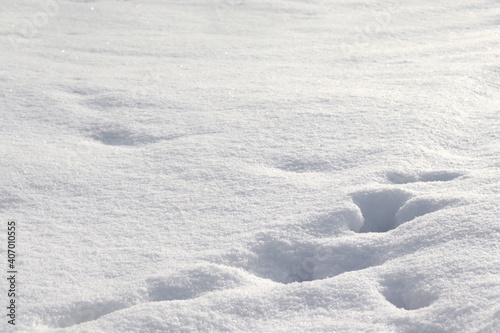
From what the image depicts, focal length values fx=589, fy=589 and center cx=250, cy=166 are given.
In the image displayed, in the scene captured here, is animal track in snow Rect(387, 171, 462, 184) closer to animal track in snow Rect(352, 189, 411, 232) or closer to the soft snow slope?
the soft snow slope

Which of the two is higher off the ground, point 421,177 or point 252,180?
point 421,177

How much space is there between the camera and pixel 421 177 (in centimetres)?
251

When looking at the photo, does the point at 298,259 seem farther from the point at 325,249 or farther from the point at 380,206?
the point at 380,206

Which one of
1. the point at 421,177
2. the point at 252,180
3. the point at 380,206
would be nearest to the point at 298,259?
the point at 380,206

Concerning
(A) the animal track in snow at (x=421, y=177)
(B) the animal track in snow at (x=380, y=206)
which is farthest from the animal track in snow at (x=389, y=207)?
(A) the animal track in snow at (x=421, y=177)

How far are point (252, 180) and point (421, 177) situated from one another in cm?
72

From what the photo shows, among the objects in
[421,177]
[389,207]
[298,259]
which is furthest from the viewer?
[421,177]

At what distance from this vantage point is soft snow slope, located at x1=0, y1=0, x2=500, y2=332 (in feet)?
6.01

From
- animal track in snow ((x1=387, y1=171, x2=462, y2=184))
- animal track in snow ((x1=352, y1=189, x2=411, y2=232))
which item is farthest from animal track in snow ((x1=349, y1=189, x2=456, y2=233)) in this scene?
animal track in snow ((x1=387, y1=171, x2=462, y2=184))

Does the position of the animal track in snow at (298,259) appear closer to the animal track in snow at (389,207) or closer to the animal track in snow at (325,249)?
the animal track in snow at (325,249)

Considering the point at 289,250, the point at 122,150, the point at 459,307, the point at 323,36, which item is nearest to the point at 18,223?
the point at 122,150

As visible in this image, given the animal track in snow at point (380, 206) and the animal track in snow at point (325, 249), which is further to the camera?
the animal track in snow at point (380, 206)

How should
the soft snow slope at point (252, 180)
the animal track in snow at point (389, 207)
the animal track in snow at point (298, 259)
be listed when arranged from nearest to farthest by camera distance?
1. the soft snow slope at point (252, 180)
2. the animal track in snow at point (298, 259)
3. the animal track in snow at point (389, 207)

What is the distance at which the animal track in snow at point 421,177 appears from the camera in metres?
2.49
